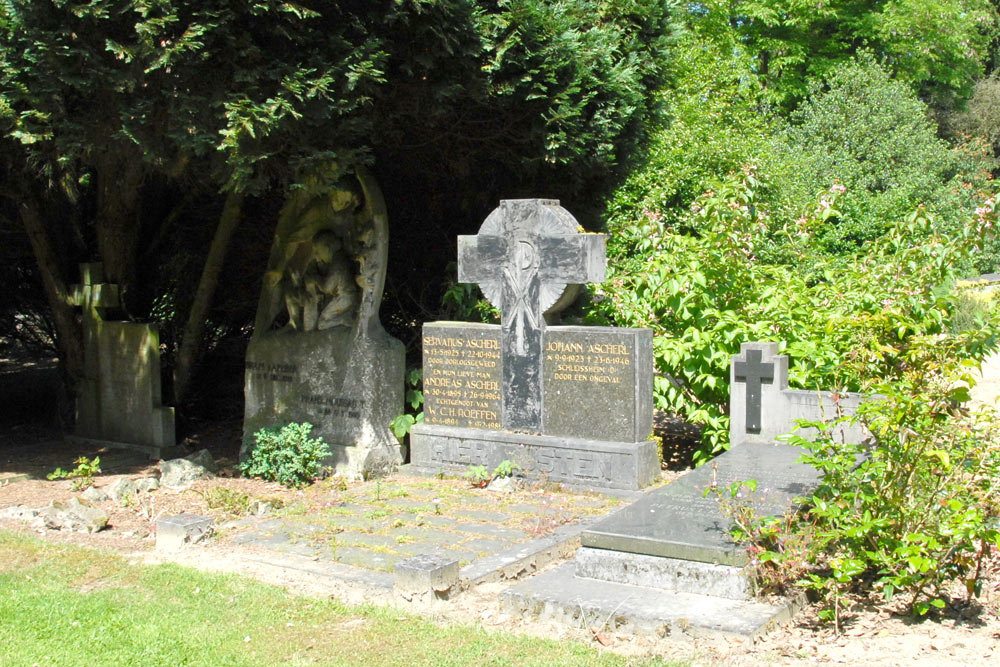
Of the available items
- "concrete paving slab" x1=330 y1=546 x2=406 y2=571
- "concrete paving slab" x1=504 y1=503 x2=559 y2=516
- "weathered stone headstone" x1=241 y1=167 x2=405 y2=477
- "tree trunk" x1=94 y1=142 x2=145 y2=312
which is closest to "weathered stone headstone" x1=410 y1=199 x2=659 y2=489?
"weathered stone headstone" x1=241 y1=167 x2=405 y2=477

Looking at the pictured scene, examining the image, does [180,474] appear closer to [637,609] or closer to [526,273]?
[526,273]

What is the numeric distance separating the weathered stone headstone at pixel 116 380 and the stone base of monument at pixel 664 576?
20.1ft

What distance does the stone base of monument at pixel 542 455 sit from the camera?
7.98 m

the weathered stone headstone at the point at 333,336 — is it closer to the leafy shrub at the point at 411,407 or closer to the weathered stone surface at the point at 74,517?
the leafy shrub at the point at 411,407

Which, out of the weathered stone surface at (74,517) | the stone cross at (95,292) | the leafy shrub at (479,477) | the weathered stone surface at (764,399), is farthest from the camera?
the stone cross at (95,292)

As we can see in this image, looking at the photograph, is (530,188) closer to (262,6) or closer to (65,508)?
(262,6)

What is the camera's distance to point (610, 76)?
9.30m

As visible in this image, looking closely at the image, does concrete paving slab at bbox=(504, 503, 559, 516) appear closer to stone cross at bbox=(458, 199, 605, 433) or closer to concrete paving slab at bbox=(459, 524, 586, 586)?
concrete paving slab at bbox=(459, 524, 586, 586)

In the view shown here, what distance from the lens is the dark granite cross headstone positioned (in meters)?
7.63

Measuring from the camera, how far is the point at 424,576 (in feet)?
17.7

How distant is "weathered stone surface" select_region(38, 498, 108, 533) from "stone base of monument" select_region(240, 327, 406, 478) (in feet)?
6.74

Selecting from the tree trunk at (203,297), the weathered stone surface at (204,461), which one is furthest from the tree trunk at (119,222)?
the weathered stone surface at (204,461)

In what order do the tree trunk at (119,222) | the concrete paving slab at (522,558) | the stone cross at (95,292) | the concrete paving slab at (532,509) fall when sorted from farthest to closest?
1. the stone cross at (95,292)
2. the tree trunk at (119,222)
3. the concrete paving slab at (532,509)
4. the concrete paving slab at (522,558)

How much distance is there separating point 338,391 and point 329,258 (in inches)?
47.9
